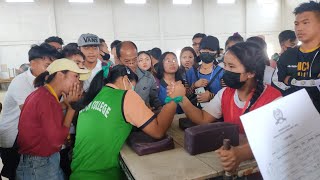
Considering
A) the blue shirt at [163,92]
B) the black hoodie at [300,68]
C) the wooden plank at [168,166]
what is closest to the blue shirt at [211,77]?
the blue shirt at [163,92]

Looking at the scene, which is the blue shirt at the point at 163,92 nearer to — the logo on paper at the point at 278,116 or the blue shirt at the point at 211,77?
the blue shirt at the point at 211,77

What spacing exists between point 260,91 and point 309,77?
0.80 m

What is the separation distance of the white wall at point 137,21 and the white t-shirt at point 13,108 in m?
8.20

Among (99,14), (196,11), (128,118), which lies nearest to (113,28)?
(99,14)

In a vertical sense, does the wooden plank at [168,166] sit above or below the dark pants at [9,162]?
above

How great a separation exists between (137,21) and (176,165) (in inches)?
388

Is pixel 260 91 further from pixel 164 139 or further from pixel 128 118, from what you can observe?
pixel 128 118

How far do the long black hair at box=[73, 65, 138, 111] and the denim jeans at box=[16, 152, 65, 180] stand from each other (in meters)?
0.44

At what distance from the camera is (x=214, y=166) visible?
1311 millimetres

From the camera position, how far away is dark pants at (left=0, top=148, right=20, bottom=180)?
2.19 metres

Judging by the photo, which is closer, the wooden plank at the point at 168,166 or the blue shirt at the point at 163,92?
the wooden plank at the point at 168,166

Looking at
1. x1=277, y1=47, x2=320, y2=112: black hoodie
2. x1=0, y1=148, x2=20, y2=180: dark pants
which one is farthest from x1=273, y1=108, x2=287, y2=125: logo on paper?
x1=0, y1=148, x2=20, y2=180: dark pants

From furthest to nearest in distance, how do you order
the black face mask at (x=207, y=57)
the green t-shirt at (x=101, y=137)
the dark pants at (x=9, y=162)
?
the black face mask at (x=207, y=57)
the dark pants at (x=9, y=162)
the green t-shirt at (x=101, y=137)

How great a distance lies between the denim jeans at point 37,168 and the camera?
5.71 ft
